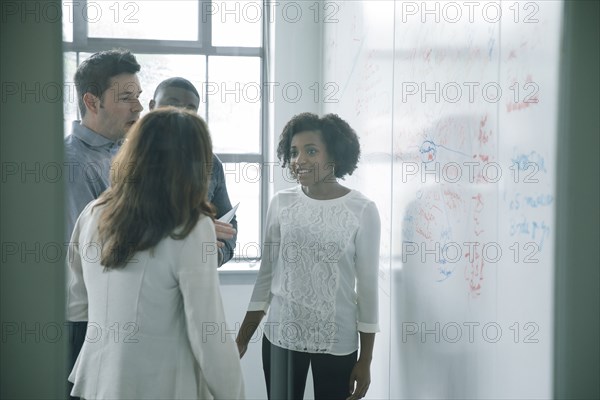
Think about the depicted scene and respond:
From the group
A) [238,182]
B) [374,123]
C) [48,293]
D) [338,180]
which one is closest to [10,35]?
[48,293]

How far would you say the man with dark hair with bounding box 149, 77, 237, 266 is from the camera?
1.09 meters

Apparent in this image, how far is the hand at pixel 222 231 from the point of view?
1.08 m

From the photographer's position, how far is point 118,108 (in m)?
1.06

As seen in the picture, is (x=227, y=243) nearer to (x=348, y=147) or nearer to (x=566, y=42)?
(x=348, y=147)

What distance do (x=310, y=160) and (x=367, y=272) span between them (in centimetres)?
26

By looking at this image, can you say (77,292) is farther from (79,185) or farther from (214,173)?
(214,173)

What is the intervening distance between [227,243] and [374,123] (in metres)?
0.52

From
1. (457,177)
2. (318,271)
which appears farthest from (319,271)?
(457,177)

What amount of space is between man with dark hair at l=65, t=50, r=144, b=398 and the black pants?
41 centimetres

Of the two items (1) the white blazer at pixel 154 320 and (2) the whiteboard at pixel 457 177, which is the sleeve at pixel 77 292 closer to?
(1) the white blazer at pixel 154 320

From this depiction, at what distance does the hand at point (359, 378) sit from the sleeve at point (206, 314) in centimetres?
34

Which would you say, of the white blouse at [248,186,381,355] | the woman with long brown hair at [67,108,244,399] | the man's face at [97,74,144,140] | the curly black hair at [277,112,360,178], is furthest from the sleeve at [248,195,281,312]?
the man's face at [97,74,144,140]

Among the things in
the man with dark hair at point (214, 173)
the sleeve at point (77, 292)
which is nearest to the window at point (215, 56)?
the man with dark hair at point (214, 173)

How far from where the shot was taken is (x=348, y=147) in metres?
1.23
